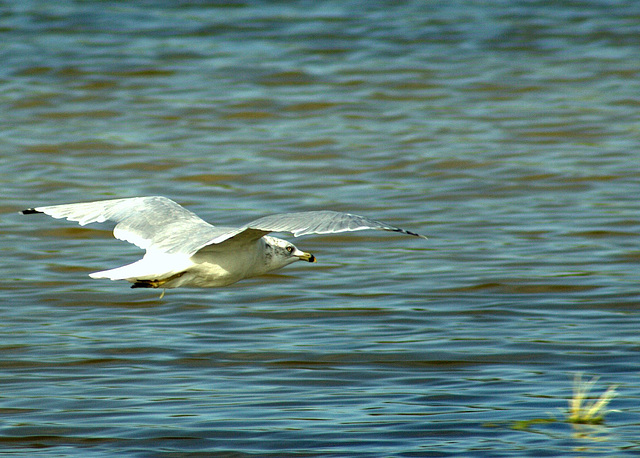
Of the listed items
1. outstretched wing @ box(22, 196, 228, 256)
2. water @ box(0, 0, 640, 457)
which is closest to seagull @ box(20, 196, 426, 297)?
outstretched wing @ box(22, 196, 228, 256)

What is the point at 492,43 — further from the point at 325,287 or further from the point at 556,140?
the point at 325,287

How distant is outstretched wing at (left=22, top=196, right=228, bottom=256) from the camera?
619 centimetres

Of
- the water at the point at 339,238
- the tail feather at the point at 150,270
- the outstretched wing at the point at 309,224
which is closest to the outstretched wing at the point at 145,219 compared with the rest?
the tail feather at the point at 150,270

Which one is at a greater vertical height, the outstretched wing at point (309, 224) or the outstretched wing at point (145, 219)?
the outstretched wing at point (309, 224)

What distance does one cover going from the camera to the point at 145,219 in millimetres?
6605

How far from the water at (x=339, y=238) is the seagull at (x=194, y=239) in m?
0.65

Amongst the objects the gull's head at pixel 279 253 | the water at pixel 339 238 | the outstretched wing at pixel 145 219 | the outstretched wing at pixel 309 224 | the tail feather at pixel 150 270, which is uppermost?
the outstretched wing at pixel 309 224

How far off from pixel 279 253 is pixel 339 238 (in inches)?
126

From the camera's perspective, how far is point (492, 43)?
17.8m

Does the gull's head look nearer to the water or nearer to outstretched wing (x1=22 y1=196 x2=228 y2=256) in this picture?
outstretched wing (x1=22 y1=196 x2=228 y2=256)

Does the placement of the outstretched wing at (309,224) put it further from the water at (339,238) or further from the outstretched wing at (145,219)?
the water at (339,238)

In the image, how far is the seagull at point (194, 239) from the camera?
5.37m

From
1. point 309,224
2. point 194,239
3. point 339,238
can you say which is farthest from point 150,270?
point 339,238

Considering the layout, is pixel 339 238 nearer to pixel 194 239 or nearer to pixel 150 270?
pixel 194 239
